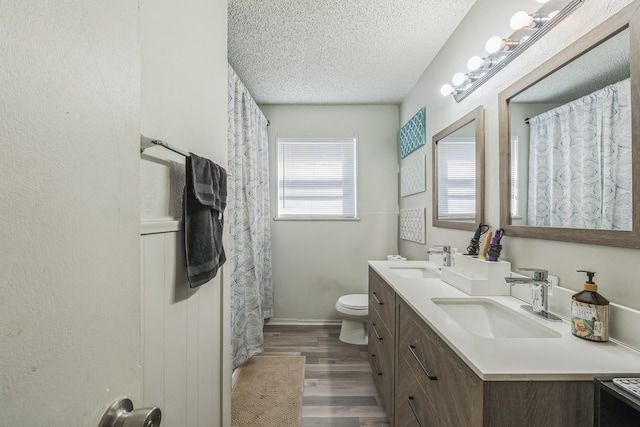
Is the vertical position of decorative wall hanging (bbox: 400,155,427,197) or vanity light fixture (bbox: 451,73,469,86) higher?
vanity light fixture (bbox: 451,73,469,86)

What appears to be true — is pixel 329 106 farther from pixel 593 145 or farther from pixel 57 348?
pixel 57 348

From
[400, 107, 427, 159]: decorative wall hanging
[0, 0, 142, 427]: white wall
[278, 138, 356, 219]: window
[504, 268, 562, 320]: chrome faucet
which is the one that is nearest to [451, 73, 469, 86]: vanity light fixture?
[400, 107, 427, 159]: decorative wall hanging

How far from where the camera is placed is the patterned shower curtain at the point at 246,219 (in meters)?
2.02

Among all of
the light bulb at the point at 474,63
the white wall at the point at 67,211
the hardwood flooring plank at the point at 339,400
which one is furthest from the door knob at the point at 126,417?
the light bulb at the point at 474,63

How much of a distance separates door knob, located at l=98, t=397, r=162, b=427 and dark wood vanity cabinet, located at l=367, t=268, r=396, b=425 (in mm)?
1186

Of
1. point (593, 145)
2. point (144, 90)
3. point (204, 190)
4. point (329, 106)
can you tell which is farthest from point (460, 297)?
point (329, 106)

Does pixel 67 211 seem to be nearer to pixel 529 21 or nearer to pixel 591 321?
pixel 591 321

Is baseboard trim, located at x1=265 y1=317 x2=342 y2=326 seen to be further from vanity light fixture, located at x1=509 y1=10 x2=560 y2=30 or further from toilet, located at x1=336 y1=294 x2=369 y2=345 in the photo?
vanity light fixture, located at x1=509 y1=10 x2=560 y2=30

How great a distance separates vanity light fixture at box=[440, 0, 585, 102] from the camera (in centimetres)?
105

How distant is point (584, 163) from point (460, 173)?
0.81 m

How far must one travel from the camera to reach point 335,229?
3.01 m

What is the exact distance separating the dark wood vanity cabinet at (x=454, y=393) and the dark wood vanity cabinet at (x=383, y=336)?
0.07 feet

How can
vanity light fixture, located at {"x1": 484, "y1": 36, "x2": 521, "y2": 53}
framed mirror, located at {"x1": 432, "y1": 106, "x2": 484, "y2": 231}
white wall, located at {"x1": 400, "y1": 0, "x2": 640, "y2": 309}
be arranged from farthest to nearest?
1. framed mirror, located at {"x1": 432, "y1": 106, "x2": 484, "y2": 231}
2. vanity light fixture, located at {"x1": 484, "y1": 36, "x2": 521, "y2": 53}
3. white wall, located at {"x1": 400, "y1": 0, "x2": 640, "y2": 309}

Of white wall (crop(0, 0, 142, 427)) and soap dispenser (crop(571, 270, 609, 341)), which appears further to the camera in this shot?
soap dispenser (crop(571, 270, 609, 341))
